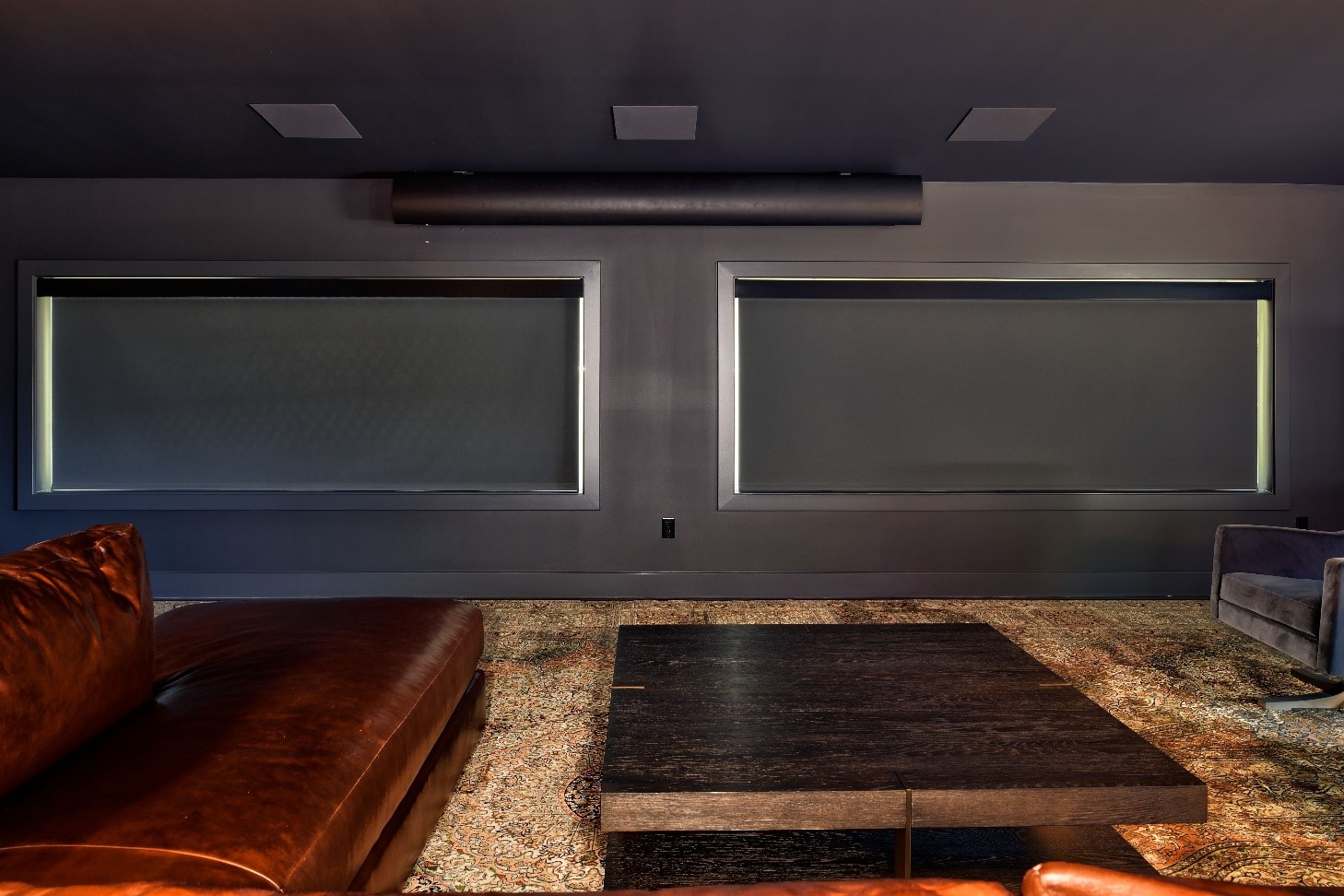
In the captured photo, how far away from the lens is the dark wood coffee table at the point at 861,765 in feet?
4.36

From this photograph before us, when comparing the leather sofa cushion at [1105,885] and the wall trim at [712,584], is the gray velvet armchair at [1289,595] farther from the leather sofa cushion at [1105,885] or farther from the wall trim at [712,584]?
the leather sofa cushion at [1105,885]

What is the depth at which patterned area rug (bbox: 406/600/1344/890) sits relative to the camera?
1.78m

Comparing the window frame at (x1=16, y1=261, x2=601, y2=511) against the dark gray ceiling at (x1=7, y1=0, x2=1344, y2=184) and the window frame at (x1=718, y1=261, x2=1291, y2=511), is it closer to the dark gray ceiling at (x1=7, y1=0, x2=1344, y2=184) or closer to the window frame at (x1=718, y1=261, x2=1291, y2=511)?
the dark gray ceiling at (x1=7, y1=0, x2=1344, y2=184)

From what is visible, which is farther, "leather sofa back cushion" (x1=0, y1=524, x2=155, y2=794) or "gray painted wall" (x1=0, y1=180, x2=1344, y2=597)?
"gray painted wall" (x1=0, y1=180, x2=1344, y2=597)

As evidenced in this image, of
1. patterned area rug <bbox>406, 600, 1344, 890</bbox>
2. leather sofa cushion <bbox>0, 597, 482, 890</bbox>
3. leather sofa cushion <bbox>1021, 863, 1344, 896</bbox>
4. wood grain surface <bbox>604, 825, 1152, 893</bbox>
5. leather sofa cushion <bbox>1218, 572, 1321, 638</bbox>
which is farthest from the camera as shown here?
leather sofa cushion <bbox>1218, 572, 1321, 638</bbox>

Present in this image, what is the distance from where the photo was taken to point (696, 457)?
4.50m

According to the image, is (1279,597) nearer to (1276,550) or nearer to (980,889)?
(1276,550)

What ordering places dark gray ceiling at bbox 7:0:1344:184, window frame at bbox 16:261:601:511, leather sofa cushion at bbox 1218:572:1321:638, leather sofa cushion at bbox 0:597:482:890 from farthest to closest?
1. window frame at bbox 16:261:601:511
2. dark gray ceiling at bbox 7:0:1344:184
3. leather sofa cushion at bbox 1218:572:1321:638
4. leather sofa cushion at bbox 0:597:482:890

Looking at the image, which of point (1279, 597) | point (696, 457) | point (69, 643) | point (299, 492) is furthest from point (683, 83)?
point (299, 492)

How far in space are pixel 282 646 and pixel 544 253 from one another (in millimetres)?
3125

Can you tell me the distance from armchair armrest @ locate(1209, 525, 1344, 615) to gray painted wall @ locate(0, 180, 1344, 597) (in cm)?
143

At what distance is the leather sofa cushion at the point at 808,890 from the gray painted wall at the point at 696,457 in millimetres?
3880

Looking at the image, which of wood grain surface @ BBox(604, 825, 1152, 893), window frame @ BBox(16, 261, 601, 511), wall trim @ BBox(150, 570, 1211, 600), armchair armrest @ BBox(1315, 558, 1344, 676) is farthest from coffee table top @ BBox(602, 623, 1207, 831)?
window frame @ BBox(16, 261, 601, 511)

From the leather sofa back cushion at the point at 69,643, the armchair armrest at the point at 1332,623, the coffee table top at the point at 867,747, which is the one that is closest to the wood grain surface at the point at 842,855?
the coffee table top at the point at 867,747
